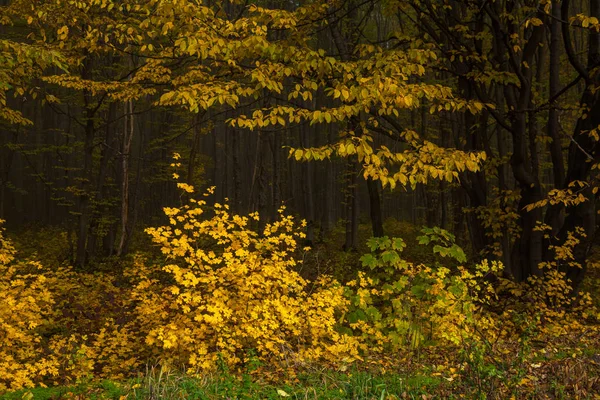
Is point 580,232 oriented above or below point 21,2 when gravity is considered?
below

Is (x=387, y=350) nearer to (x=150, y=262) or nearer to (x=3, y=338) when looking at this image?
(x=3, y=338)

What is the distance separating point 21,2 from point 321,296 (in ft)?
29.8

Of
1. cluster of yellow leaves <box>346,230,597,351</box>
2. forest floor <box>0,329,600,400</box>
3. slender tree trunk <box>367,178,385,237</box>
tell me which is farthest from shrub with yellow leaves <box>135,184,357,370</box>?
slender tree trunk <box>367,178,385,237</box>

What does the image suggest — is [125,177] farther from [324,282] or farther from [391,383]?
[391,383]

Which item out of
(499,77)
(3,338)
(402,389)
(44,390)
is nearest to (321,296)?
(402,389)

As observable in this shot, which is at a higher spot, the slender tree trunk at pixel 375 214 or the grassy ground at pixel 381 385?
the slender tree trunk at pixel 375 214

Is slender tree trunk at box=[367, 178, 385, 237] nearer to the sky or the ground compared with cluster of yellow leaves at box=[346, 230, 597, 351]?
nearer to the sky

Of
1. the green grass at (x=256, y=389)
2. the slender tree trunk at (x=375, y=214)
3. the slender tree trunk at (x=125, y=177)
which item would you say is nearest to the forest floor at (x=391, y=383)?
the green grass at (x=256, y=389)

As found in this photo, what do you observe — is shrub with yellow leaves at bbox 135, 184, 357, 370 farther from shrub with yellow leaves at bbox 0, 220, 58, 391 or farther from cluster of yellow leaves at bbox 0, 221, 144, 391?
shrub with yellow leaves at bbox 0, 220, 58, 391

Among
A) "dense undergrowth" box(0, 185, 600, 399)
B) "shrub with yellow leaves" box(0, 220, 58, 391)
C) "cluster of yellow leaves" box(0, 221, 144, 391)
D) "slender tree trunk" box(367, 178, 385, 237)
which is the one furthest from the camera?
"slender tree trunk" box(367, 178, 385, 237)

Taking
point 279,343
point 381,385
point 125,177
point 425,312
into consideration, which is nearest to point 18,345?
point 279,343

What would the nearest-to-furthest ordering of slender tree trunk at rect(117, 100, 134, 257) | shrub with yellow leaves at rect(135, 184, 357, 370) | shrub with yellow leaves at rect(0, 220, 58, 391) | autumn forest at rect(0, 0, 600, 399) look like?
1. autumn forest at rect(0, 0, 600, 399)
2. shrub with yellow leaves at rect(0, 220, 58, 391)
3. shrub with yellow leaves at rect(135, 184, 357, 370)
4. slender tree trunk at rect(117, 100, 134, 257)

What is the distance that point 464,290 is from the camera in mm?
6320

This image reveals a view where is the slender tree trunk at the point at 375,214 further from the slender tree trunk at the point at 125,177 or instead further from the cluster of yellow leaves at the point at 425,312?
the slender tree trunk at the point at 125,177
